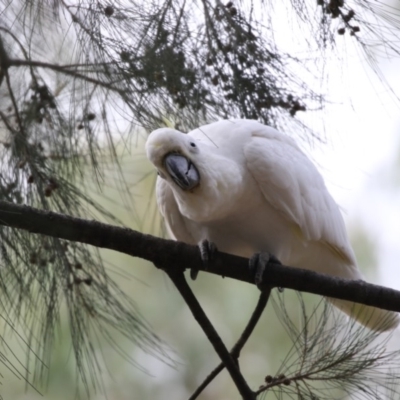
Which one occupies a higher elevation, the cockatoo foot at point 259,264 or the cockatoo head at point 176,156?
the cockatoo head at point 176,156

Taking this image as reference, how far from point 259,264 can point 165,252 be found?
0.28 metres

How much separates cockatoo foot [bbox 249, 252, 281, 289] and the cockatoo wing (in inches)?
5.5

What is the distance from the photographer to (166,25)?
1.40 meters

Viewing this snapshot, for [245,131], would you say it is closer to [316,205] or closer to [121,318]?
[316,205]

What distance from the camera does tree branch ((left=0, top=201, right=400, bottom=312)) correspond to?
53.0 inches

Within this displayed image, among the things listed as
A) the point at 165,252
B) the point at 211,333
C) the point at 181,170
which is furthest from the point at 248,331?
the point at 181,170

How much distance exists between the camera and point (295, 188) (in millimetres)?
1830

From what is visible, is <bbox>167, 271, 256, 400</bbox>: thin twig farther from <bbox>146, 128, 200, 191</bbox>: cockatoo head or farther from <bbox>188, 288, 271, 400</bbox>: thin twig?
<bbox>146, 128, 200, 191</bbox>: cockatoo head

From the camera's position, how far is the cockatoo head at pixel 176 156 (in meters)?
1.54

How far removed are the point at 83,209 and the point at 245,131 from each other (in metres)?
0.46

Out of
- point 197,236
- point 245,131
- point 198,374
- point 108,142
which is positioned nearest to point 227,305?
point 198,374

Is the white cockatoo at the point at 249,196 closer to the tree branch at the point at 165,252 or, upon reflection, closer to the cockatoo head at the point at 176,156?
the cockatoo head at the point at 176,156

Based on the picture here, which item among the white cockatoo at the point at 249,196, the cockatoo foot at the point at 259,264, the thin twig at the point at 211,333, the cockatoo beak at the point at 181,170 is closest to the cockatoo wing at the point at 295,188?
the white cockatoo at the point at 249,196

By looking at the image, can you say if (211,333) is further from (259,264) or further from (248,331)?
(259,264)
